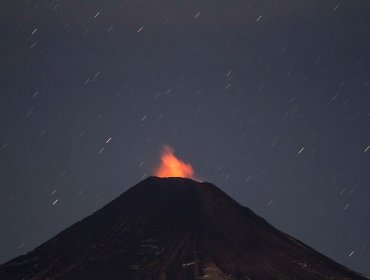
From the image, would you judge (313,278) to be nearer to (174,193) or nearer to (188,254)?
(188,254)

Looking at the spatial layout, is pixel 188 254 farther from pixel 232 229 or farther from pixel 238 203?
pixel 238 203

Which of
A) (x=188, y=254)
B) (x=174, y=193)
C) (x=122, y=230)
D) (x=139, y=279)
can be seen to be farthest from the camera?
(x=174, y=193)

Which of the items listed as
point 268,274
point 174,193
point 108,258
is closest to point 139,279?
point 108,258

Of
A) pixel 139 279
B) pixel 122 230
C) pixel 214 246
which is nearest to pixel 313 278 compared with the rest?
pixel 214 246

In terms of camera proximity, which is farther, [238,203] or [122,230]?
[238,203]

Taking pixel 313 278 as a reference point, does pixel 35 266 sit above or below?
above

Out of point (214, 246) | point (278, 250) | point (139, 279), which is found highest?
point (139, 279)

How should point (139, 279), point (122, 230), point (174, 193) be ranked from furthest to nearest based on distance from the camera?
point (174, 193), point (122, 230), point (139, 279)
